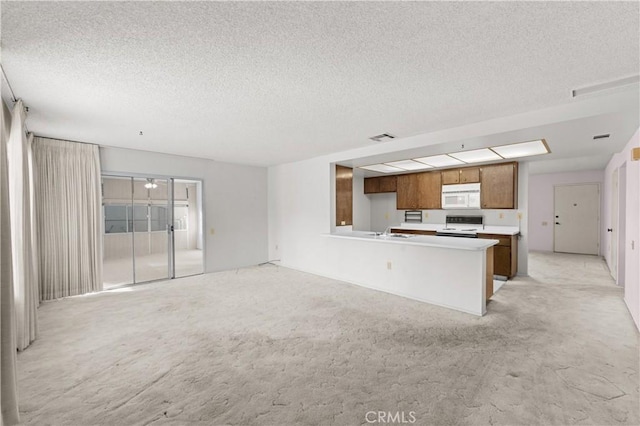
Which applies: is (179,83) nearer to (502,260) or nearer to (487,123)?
(487,123)

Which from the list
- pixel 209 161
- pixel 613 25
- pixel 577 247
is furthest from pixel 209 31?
A: pixel 577 247

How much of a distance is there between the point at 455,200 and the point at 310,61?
5.00 metres

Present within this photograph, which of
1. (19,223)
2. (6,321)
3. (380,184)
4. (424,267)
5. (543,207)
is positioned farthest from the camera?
(543,207)

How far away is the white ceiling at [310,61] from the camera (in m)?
1.59

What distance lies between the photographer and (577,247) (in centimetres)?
784

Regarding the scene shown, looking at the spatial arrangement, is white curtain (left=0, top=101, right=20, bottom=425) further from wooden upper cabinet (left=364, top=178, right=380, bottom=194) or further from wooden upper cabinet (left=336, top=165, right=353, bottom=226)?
wooden upper cabinet (left=364, top=178, right=380, bottom=194)

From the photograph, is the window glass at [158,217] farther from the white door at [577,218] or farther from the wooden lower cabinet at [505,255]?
the white door at [577,218]

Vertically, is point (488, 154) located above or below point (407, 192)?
above

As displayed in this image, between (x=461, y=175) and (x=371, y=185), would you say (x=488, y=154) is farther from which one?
(x=371, y=185)

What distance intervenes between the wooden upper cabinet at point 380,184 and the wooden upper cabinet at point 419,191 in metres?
0.23

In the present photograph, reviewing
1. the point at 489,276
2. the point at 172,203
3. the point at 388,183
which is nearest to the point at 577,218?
the point at 388,183

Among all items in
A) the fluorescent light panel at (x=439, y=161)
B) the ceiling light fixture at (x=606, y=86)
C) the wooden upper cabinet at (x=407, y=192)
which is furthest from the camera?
the wooden upper cabinet at (x=407, y=192)

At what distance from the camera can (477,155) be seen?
479 cm

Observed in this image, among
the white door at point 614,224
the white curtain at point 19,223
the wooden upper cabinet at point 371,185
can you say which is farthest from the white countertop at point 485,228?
the white curtain at point 19,223
